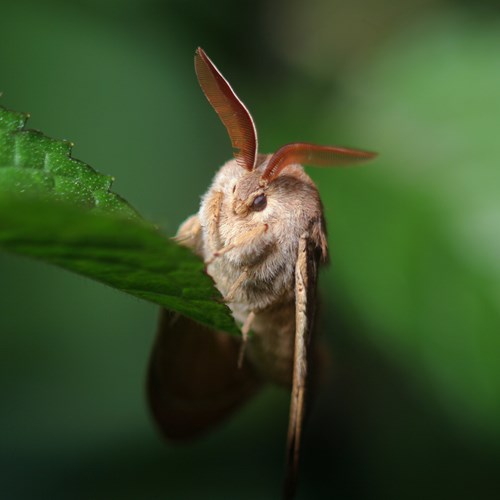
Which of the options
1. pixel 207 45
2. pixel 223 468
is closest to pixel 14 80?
pixel 207 45

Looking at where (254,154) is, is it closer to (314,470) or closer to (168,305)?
(168,305)

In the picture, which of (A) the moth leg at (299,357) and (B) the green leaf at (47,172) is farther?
(A) the moth leg at (299,357)

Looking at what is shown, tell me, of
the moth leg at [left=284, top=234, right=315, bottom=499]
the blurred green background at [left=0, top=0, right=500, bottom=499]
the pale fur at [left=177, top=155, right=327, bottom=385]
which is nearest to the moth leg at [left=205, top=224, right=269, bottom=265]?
the pale fur at [left=177, top=155, right=327, bottom=385]

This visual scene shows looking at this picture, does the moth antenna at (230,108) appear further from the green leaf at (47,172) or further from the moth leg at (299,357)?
the green leaf at (47,172)

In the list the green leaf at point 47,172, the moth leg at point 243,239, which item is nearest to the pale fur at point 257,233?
the moth leg at point 243,239

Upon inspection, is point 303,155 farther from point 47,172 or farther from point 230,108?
point 47,172

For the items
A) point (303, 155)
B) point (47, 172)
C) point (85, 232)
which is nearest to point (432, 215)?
point (303, 155)

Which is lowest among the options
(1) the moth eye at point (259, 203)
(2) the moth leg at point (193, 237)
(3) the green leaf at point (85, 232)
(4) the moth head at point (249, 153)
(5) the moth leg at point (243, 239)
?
(3) the green leaf at point (85, 232)
